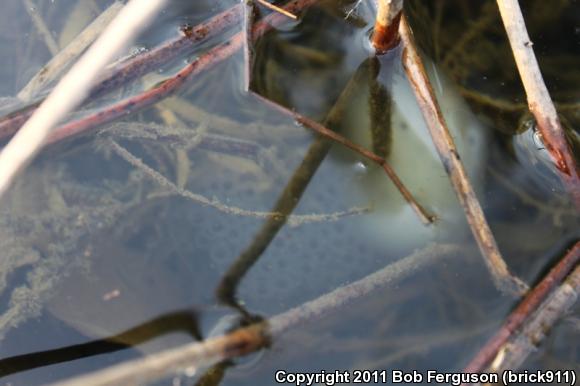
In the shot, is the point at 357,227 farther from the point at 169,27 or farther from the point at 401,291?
the point at 169,27

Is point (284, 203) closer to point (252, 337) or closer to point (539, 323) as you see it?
point (252, 337)

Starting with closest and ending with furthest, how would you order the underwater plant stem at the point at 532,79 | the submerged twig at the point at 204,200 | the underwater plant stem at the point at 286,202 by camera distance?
the underwater plant stem at the point at 532,79 < the underwater plant stem at the point at 286,202 < the submerged twig at the point at 204,200

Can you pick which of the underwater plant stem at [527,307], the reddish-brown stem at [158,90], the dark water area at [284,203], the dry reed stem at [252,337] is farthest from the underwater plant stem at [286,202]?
the underwater plant stem at [527,307]

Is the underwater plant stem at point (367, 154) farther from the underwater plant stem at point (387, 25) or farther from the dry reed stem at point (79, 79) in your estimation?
the dry reed stem at point (79, 79)

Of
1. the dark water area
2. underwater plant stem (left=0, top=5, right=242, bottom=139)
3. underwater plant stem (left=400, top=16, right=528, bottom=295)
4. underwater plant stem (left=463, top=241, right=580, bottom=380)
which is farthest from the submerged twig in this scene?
underwater plant stem (left=463, top=241, right=580, bottom=380)

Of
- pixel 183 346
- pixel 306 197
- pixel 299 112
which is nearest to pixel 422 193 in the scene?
pixel 306 197
